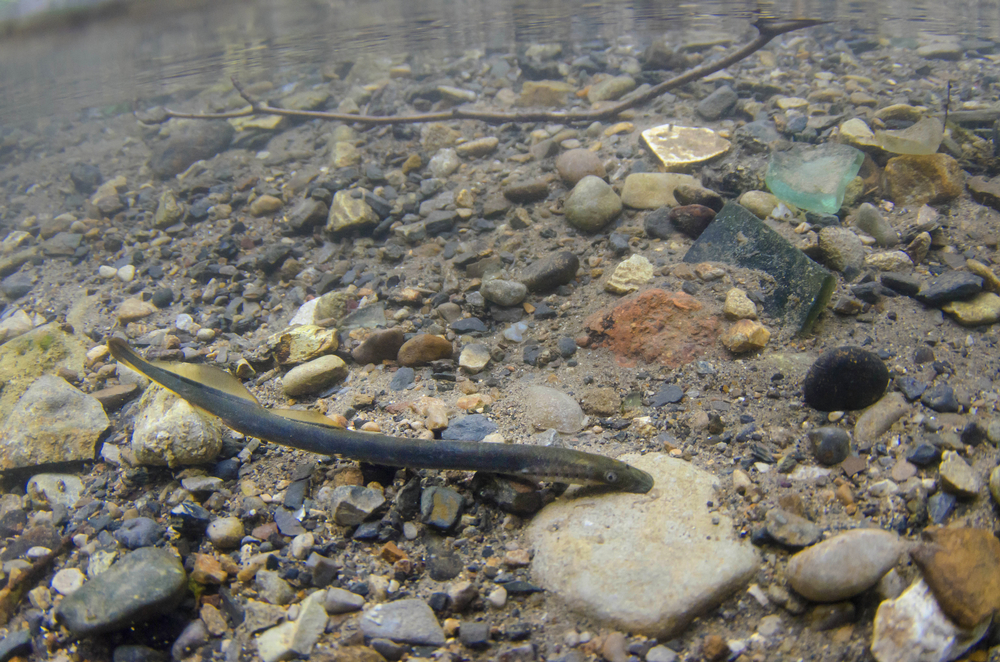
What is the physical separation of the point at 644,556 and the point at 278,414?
156 centimetres

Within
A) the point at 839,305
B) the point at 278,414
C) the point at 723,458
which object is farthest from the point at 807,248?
the point at 278,414

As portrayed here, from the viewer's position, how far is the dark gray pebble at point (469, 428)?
220 cm

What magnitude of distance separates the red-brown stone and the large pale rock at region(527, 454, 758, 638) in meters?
0.63

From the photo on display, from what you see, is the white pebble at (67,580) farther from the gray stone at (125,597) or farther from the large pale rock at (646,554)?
the large pale rock at (646,554)

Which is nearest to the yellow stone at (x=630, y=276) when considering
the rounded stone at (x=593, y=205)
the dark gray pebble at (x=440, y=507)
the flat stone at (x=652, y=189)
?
the rounded stone at (x=593, y=205)

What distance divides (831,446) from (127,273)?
491 centimetres

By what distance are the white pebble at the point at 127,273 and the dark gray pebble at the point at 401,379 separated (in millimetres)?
2888

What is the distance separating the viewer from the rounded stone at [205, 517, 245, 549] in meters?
1.90

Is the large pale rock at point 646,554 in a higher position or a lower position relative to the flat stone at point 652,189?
lower

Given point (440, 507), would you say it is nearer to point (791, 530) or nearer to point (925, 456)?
point (791, 530)

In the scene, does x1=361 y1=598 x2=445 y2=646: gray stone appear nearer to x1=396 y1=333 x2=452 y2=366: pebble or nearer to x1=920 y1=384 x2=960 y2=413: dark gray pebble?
x1=396 y1=333 x2=452 y2=366: pebble

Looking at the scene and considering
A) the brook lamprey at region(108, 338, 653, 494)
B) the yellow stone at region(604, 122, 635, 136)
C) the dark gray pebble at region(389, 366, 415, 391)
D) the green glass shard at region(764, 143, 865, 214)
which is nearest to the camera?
the brook lamprey at region(108, 338, 653, 494)

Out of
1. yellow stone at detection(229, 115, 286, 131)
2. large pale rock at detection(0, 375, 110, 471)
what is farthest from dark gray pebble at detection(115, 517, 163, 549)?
yellow stone at detection(229, 115, 286, 131)

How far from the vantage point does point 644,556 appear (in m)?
1.67
